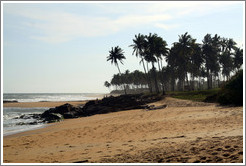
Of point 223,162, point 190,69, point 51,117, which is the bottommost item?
point 51,117

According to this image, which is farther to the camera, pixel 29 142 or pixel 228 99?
pixel 228 99

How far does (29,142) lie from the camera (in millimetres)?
13320

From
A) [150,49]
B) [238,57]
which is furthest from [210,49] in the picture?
[150,49]

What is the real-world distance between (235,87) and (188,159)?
61.3 ft

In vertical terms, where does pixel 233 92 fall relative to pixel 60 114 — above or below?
above

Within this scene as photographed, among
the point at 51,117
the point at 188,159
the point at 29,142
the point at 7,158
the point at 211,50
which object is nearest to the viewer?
the point at 188,159

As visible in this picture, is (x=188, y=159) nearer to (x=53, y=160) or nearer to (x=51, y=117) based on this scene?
(x=53, y=160)

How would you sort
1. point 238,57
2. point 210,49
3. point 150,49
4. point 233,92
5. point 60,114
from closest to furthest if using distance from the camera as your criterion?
point 233,92, point 60,114, point 150,49, point 210,49, point 238,57

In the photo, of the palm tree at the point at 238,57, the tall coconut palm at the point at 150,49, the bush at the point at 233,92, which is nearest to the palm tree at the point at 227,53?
the palm tree at the point at 238,57

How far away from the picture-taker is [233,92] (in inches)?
838

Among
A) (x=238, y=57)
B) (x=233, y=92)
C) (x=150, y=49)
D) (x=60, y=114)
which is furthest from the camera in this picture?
(x=238, y=57)

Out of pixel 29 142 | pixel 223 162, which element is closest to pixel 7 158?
pixel 29 142

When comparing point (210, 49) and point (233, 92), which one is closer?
point (233, 92)

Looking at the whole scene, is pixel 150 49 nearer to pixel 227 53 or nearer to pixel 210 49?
pixel 210 49
